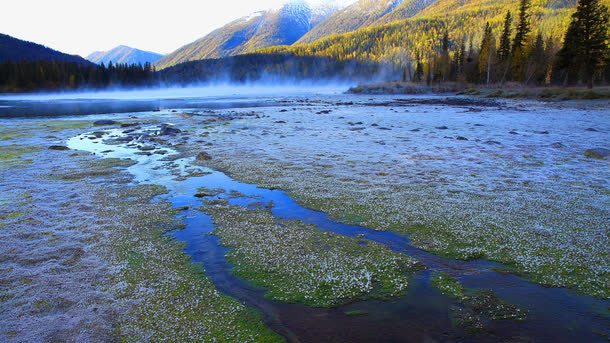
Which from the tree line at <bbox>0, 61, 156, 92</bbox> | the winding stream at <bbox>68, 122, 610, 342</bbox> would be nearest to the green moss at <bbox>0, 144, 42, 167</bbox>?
the winding stream at <bbox>68, 122, 610, 342</bbox>

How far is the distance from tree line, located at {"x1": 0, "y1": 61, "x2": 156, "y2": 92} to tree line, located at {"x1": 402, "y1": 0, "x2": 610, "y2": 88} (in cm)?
14852

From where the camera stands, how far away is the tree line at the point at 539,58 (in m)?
65.8

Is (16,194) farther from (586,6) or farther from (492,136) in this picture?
(586,6)

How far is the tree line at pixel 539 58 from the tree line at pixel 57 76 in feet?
487

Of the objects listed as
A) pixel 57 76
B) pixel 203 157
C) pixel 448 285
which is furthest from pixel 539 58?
pixel 57 76

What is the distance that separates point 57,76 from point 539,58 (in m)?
182

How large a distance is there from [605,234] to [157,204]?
43.7ft

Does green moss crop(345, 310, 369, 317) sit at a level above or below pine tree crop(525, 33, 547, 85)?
below

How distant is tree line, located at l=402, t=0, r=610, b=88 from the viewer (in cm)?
6575

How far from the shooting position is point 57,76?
490ft

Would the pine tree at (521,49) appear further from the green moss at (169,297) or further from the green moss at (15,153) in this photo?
the green moss at (169,297)

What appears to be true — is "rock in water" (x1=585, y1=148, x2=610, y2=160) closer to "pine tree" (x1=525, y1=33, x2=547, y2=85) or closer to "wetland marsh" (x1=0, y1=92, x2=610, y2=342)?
"wetland marsh" (x1=0, y1=92, x2=610, y2=342)

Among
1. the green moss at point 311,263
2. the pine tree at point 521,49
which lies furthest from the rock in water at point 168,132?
the pine tree at point 521,49

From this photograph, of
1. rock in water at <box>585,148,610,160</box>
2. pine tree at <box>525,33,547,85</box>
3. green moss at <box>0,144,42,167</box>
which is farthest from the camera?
pine tree at <box>525,33,547,85</box>
